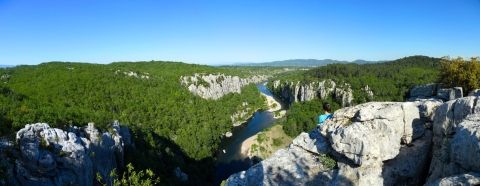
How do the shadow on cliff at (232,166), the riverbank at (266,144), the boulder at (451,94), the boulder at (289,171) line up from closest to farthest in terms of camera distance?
the boulder at (289,171) → the boulder at (451,94) → the shadow on cliff at (232,166) → the riverbank at (266,144)

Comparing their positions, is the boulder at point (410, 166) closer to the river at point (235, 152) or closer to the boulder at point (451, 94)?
the boulder at point (451, 94)

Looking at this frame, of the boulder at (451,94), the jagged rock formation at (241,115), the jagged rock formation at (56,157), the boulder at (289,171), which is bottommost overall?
the jagged rock formation at (241,115)

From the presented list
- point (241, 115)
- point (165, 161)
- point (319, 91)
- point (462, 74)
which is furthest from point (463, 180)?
point (319, 91)

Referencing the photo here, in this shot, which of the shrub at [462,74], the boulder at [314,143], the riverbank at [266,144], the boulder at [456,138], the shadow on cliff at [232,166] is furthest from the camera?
the riverbank at [266,144]

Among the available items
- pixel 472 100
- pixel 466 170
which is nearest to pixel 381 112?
pixel 472 100

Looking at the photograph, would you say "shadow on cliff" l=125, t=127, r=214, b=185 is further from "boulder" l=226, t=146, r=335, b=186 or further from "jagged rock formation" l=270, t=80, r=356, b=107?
"jagged rock formation" l=270, t=80, r=356, b=107

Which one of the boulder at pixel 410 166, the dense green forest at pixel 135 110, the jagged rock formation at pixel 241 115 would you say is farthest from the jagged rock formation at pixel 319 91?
the boulder at pixel 410 166
